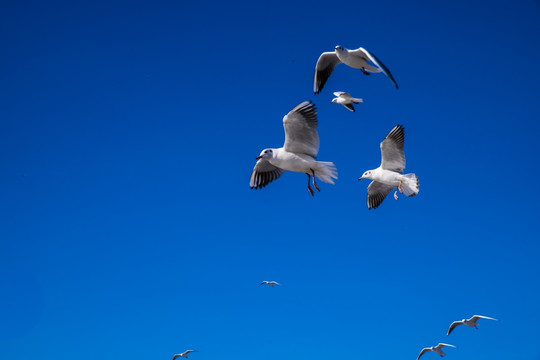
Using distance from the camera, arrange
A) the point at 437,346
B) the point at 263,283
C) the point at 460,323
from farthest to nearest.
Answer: the point at 263,283
the point at 437,346
the point at 460,323

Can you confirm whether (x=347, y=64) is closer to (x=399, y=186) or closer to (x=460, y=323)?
(x=399, y=186)

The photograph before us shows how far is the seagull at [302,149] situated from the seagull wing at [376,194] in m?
3.82

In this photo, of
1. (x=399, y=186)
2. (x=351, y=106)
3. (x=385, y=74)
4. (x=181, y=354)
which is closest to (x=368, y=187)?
(x=399, y=186)

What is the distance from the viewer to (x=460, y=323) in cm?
1368

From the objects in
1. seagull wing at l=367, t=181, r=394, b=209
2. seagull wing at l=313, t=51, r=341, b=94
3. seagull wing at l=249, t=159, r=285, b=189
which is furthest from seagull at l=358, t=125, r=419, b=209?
seagull wing at l=249, t=159, r=285, b=189

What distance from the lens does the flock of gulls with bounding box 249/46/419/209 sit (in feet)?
33.3

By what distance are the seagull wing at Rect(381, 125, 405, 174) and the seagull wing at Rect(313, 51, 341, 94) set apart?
6.30ft

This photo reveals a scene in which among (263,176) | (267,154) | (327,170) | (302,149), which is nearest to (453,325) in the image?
(327,170)

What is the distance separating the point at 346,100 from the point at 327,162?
1.96 meters

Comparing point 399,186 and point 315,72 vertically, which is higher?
point 315,72

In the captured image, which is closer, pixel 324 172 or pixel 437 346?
pixel 324 172

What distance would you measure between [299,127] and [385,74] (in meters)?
1.98

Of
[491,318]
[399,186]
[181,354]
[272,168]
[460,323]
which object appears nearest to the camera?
[491,318]

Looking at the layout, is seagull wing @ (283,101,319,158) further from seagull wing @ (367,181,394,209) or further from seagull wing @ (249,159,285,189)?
seagull wing @ (367,181,394,209)
